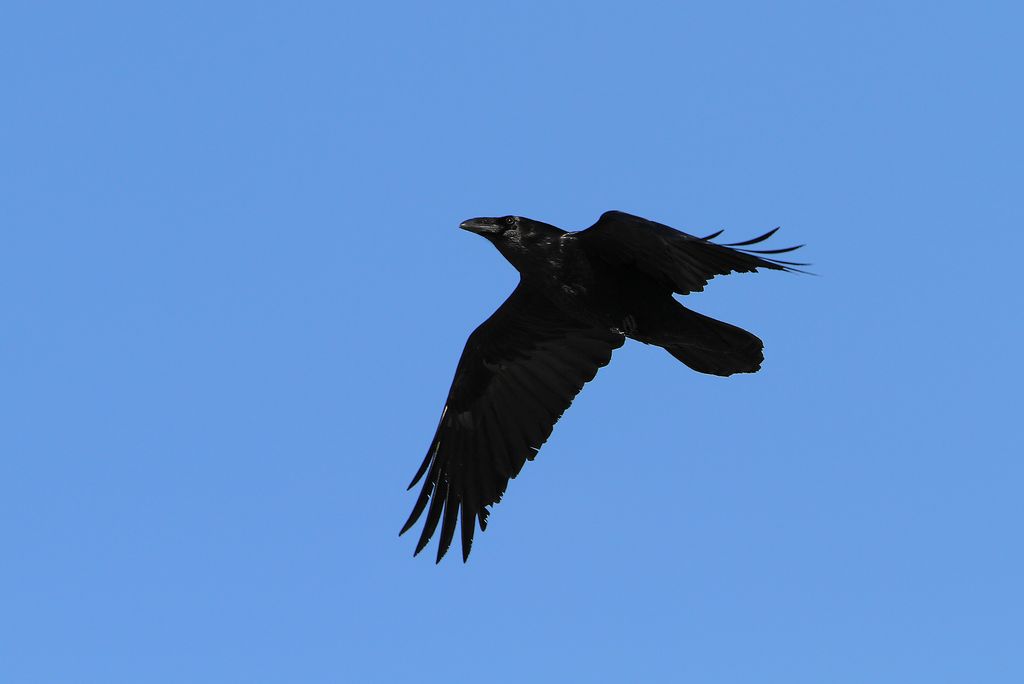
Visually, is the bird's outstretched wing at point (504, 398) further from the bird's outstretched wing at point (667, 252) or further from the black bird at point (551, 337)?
the bird's outstretched wing at point (667, 252)

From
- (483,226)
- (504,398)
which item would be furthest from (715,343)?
(504,398)

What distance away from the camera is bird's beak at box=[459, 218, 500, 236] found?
9766 millimetres

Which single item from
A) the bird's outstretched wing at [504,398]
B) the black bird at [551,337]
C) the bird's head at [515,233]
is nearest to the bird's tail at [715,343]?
the black bird at [551,337]

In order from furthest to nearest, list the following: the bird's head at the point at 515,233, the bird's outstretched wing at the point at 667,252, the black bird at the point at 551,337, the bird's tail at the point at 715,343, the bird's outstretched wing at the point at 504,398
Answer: the bird's outstretched wing at the point at 504,398, the bird's head at the point at 515,233, the bird's tail at the point at 715,343, the black bird at the point at 551,337, the bird's outstretched wing at the point at 667,252

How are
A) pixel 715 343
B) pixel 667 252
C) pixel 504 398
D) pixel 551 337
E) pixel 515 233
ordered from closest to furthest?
pixel 667 252 < pixel 715 343 < pixel 515 233 < pixel 551 337 < pixel 504 398

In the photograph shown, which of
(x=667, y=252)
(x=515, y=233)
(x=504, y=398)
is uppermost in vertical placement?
(x=515, y=233)

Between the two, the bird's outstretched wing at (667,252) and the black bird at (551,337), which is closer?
the bird's outstretched wing at (667,252)

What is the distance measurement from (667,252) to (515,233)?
1.73 metres

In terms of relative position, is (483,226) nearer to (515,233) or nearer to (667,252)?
(515,233)

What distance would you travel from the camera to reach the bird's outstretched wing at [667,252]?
7.86m

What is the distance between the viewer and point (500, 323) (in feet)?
36.1

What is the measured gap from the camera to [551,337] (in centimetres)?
1100

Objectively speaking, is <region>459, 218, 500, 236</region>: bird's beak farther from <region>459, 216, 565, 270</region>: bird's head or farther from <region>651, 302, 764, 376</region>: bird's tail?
<region>651, 302, 764, 376</region>: bird's tail

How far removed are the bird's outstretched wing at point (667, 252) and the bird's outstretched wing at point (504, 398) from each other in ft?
5.10
